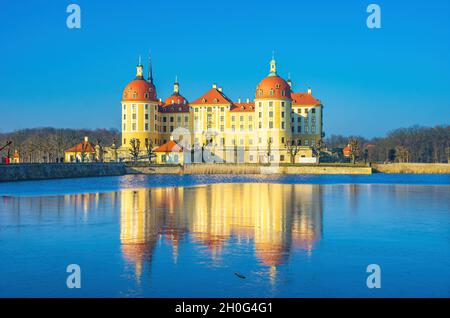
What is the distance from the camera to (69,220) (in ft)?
62.8

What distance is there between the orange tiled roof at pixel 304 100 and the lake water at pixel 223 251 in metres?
69.3

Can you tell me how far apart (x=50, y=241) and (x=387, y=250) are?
8.21 m

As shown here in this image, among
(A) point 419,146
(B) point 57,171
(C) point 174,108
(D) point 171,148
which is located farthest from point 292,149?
(A) point 419,146

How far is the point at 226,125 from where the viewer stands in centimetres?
8944

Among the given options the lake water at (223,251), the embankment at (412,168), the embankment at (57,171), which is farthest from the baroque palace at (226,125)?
the lake water at (223,251)

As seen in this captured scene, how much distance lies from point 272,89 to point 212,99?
38.2ft

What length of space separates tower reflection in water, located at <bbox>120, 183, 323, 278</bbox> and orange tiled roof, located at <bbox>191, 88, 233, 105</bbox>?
211ft

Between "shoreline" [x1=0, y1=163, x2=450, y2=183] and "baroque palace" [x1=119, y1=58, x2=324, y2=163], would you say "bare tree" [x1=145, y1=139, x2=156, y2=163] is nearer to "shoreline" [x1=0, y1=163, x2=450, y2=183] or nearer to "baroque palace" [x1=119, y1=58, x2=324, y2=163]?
"baroque palace" [x1=119, y1=58, x2=324, y2=163]

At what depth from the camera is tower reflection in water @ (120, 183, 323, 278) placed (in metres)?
13.2

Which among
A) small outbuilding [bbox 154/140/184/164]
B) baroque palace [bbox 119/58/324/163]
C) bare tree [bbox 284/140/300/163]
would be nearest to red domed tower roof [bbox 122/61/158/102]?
baroque palace [bbox 119/58/324/163]
